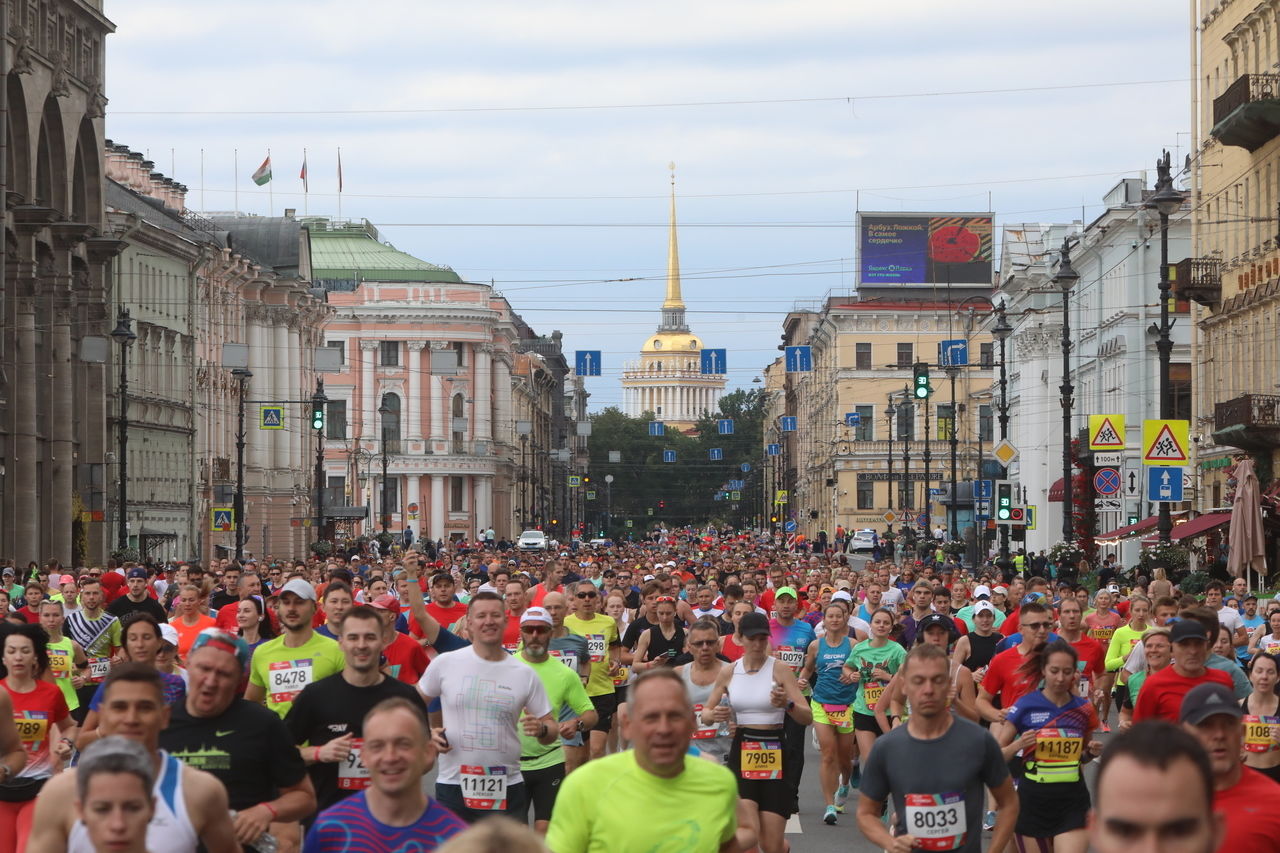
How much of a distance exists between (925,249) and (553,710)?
115 m

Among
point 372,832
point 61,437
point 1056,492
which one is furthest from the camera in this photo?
point 1056,492

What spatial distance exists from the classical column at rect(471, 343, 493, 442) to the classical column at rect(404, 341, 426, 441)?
3414mm

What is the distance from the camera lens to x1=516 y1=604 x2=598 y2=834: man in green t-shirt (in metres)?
11.6

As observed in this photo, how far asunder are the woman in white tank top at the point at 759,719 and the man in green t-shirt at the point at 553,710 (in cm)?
124

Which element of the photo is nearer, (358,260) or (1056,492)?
(1056,492)

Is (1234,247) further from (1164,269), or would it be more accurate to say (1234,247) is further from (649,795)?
(649,795)

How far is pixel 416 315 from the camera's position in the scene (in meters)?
122

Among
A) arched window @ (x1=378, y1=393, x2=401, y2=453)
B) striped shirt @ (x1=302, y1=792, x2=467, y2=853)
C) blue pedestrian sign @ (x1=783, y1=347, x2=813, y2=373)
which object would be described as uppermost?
blue pedestrian sign @ (x1=783, y1=347, x2=813, y2=373)

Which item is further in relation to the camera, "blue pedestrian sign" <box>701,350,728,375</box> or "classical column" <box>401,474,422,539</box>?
"classical column" <box>401,474,422,539</box>

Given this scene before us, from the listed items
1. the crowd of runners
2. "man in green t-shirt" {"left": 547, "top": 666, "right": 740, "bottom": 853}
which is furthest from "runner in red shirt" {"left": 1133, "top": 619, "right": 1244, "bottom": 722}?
"man in green t-shirt" {"left": 547, "top": 666, "right": 740, "bottom": 853}

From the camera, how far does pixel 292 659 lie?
1143cm

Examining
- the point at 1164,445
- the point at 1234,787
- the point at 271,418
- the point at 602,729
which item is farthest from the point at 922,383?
the point at 1234,787

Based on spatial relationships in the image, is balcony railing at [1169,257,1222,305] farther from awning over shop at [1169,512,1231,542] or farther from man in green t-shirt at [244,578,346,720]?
man in green t-shirt at [244,578,346,720]

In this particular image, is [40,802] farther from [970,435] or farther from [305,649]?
[970,435]
